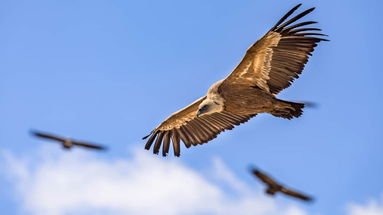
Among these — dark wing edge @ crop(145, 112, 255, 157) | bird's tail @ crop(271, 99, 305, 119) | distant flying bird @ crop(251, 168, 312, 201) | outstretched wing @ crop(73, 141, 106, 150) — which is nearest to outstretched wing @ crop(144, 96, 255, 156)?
dark wing edge @ crop(145, 112, 255, 157)

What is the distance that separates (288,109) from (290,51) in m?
1.24

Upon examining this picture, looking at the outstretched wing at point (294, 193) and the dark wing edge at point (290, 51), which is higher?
the dark wing edge at point (290, 51)

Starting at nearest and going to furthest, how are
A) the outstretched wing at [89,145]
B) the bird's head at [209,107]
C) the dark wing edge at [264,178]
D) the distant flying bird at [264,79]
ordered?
the dark wing edge at [264,178] < the distant flying bird at [264,79] < the bird's head at [209,107] < the outstretched wing at [89,145]

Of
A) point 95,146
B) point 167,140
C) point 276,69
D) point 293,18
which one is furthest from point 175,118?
point 293,18

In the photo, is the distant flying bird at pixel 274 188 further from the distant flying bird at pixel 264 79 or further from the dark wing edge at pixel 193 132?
the dark wing edge at pixel 193 132

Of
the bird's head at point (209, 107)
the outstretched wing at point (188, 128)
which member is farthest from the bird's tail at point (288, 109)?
the outstretched wing at point (188, 128)

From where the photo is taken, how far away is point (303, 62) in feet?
51.1

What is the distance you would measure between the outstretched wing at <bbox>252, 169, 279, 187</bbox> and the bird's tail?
2.13m

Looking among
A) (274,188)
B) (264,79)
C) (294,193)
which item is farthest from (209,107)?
(294,193)

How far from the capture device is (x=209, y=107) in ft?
53.5

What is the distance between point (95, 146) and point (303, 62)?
5107 mm

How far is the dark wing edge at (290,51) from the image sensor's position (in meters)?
15.1

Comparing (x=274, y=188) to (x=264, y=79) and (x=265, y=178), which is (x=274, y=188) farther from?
(x=264, y=79)

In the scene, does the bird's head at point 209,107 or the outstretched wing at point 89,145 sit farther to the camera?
the outstretched wing at point 89,145
